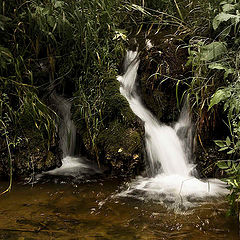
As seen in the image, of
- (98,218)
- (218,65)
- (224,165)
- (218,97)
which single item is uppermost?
(218,65)

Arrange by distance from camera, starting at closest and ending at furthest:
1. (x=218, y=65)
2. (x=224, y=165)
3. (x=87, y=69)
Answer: (x=224, y=165), (x=218, y=65), (x=87, y=69)

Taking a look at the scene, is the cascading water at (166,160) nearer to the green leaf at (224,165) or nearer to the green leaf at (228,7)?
the green leaf at (224,165)

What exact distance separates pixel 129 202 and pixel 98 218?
1.32ft

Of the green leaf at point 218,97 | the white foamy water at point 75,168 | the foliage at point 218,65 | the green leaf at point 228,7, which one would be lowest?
the white foamy water at point 75,168

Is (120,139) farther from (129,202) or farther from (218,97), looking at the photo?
(218,97)

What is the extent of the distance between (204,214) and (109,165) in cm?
119

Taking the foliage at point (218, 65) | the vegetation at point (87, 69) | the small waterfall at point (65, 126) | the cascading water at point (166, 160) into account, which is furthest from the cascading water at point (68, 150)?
the foliage at point (218, 65)

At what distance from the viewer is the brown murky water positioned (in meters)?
1.97

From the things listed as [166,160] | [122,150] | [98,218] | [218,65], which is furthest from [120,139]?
[218,65]

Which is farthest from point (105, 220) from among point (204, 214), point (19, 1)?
point (19, 1)

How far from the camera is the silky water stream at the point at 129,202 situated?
2008mm

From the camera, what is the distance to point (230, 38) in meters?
3.16

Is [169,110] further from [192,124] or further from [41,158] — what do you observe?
[41,158]

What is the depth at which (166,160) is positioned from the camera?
328cm
